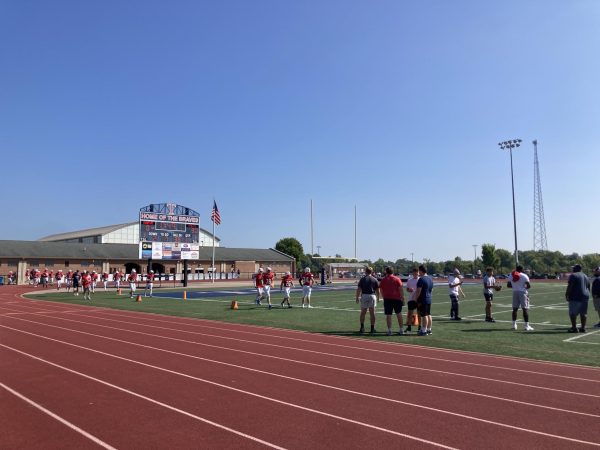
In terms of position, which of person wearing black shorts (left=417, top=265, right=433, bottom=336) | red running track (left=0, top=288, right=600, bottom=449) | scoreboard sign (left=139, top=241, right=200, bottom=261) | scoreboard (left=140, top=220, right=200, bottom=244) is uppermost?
scoreboard (left=140, top=220, right=200, bottom=244)

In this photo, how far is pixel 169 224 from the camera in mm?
42969

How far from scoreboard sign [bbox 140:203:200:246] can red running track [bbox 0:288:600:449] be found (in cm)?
2978

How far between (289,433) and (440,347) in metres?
6.95

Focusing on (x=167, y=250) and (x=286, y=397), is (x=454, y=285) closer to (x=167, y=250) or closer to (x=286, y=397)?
(x=286, y=397)

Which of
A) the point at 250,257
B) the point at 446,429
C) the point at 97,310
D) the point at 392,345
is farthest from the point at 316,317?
the point at 250,257

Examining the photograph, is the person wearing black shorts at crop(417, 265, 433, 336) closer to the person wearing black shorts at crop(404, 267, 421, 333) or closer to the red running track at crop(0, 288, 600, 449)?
the person wearing black shorts at crop(404, 267, 421, 333)

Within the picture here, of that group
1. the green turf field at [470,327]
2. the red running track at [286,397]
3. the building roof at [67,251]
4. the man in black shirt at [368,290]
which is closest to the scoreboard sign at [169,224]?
the building roof at [67,251]

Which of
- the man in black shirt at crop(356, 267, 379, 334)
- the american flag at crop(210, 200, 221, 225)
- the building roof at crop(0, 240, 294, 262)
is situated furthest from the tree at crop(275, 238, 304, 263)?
the man in black shirt at crop(356, 267, 379, 334)

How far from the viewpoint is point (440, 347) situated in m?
11.6

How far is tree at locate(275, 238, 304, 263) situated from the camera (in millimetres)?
99294

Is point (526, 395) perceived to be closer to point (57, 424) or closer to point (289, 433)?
point (289, 433)

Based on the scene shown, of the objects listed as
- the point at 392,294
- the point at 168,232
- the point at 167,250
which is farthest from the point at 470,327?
the point at 168,232

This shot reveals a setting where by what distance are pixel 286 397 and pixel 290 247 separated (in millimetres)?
92606

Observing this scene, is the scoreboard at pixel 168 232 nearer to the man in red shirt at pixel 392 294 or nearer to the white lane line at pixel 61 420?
the man in red shirt at pixel 392 294
